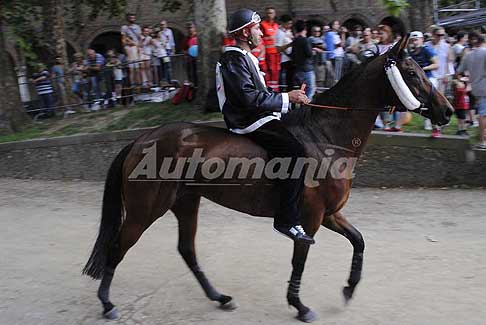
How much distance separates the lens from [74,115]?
43.9ft

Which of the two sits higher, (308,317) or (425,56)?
(425,56)

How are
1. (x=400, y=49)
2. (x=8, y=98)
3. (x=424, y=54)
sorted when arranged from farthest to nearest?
1. (x=8, y=98)
2. (x=424, y=54)
3. (x=400, y=49)

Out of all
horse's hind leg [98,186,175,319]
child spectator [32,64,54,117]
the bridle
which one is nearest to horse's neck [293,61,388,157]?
the bridle

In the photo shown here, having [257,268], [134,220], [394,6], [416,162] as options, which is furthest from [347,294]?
[416,162]

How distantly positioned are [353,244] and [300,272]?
618 mm

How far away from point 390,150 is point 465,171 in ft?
4.09

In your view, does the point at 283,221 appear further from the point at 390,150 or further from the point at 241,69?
the point at 390,150

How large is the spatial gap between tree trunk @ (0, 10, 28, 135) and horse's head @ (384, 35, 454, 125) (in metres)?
9.87

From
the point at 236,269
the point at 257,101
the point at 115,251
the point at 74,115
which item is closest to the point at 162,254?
the point at 236,269

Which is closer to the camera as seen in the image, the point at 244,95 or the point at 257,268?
the point at 244,95

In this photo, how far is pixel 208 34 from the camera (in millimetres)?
11578

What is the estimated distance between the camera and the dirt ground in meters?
5.30

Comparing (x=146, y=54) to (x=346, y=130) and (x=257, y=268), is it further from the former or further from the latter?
(x=346, y=130)

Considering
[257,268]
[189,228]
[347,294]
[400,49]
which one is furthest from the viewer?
[257,268]
